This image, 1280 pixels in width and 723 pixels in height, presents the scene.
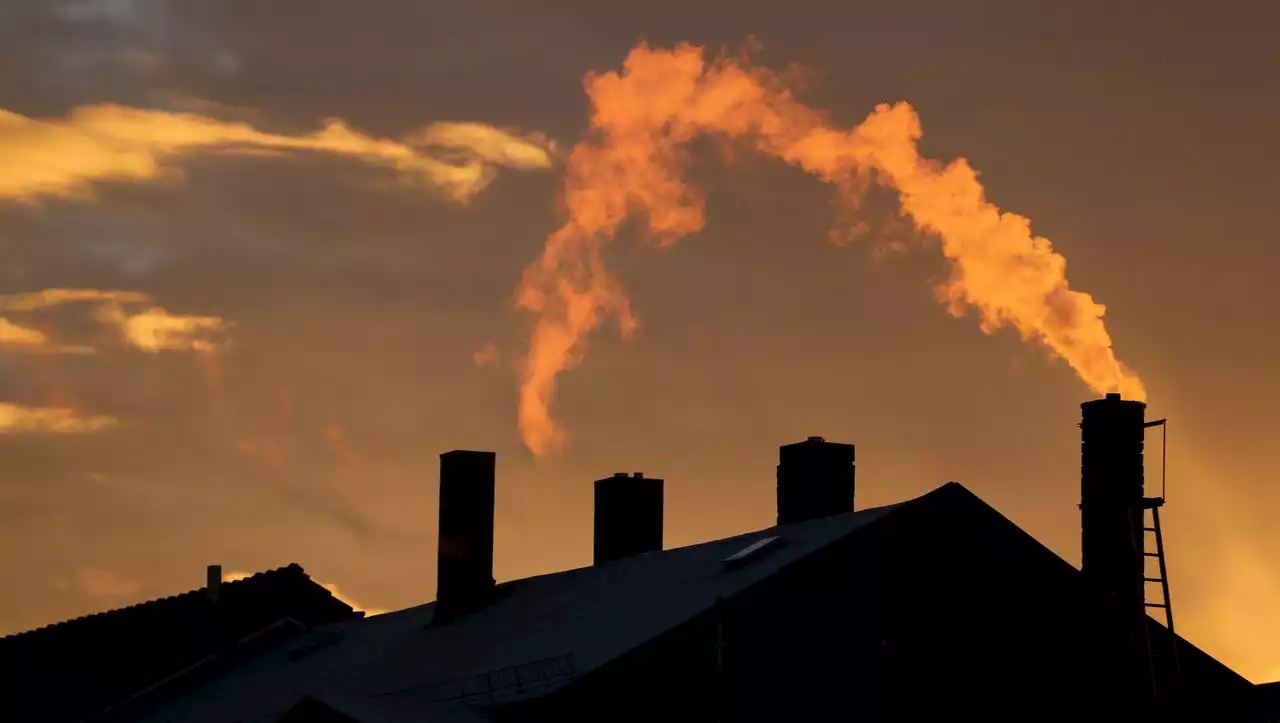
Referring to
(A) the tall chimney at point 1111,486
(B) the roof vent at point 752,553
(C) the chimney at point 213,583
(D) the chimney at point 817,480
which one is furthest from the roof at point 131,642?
(A) the tall chimney at point 1111,486

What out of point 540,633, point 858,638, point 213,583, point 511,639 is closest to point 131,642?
point 213,583

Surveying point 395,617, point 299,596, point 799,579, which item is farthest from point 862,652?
point 299,596

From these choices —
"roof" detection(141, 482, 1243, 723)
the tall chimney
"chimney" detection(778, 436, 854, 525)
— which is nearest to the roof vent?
"roof" detection(141, 482, 1243, 723)

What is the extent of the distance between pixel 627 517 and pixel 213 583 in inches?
477

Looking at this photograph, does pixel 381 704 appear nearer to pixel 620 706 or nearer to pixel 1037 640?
pixel 620 706

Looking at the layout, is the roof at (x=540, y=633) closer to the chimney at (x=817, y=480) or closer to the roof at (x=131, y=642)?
the roof at (x=131, y=642)

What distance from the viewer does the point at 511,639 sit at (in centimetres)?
4406

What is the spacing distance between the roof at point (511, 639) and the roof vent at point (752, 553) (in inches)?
4.9

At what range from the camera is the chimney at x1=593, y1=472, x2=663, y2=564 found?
5578 cm

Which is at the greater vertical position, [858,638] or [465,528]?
[465,528]

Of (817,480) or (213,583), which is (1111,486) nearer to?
(817,480)

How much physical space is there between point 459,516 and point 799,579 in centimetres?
1446

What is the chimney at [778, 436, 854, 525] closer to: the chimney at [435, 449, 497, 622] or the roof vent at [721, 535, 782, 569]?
the chimney at [435, 449, 497, 622]

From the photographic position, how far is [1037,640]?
40.9 m
